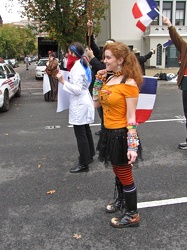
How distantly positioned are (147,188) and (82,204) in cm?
95

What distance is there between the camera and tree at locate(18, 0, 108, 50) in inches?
659

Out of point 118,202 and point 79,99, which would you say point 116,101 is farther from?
point 79,99

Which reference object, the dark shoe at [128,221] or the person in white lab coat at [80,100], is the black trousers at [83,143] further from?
the dark shoe at [128,221]

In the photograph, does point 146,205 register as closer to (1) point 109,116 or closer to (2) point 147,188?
(2) point 147,188

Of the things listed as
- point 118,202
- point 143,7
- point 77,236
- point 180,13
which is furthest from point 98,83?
point 180,13

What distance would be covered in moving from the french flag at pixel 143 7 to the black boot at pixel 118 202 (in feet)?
10.8

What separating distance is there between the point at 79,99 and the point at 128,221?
188cm

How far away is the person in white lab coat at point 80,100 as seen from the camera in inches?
151

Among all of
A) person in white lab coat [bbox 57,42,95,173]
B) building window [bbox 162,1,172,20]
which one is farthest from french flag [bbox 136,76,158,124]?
building window [bbox 162,1,172,20]

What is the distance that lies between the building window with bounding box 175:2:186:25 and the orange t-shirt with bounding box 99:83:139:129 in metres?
30.3

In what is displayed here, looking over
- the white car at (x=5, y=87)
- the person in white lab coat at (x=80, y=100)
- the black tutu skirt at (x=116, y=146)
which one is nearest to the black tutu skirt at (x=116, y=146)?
the black tutu skirt at (x=116, y=146)

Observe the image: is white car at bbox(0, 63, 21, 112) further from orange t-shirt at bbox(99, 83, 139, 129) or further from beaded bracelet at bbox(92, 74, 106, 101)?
orange t-shirt at bbox(99, 83, 139, 129)

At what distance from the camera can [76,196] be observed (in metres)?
3.64

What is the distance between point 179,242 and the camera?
2703mm
